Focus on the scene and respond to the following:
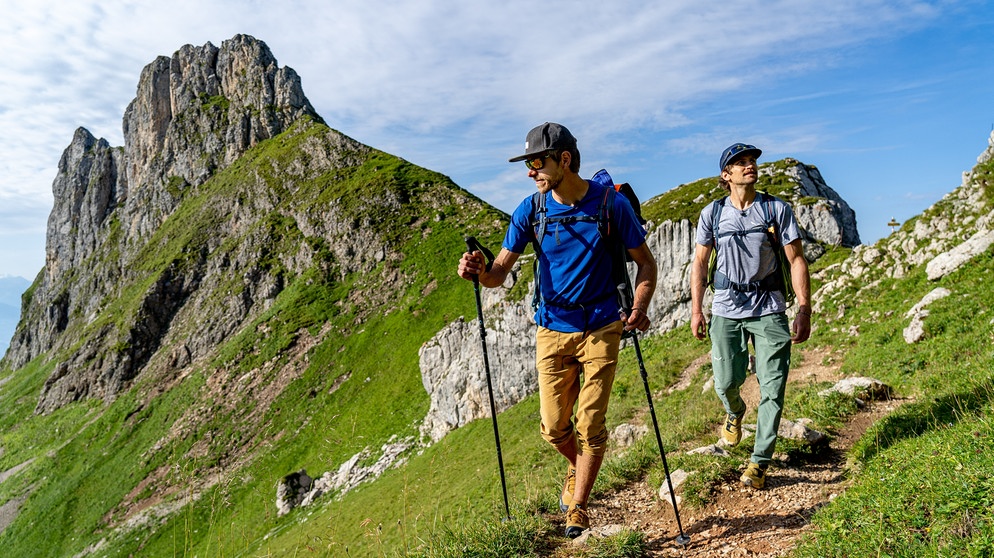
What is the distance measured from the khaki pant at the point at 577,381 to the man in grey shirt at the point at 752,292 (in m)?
1.52

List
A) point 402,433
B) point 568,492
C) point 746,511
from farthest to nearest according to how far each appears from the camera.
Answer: point 402,433 < point 568,492 < point 746,511

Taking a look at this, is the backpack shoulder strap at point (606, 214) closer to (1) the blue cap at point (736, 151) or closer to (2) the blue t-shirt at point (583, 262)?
(2) the blue t-shirt at point (583, 262)

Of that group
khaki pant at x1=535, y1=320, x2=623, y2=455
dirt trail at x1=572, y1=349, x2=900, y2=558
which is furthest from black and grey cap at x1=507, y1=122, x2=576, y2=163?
dirt trail at x1=572, y1=349, x2=900, y2=558

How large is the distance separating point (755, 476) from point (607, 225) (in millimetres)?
3339

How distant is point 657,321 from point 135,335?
73105 mm

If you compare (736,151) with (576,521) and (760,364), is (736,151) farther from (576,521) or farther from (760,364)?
(576,521)

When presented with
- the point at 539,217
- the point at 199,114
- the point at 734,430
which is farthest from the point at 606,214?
the point at 199,114

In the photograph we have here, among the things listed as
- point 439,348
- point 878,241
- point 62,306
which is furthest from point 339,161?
point 62,306

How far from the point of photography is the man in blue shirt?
523cm

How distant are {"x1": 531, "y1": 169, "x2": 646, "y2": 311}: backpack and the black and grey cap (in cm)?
53

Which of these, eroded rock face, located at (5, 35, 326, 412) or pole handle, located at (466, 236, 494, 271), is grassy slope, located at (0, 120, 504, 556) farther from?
pole handle, located at (466, 236, 494, 271)

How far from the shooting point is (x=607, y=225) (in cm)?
525

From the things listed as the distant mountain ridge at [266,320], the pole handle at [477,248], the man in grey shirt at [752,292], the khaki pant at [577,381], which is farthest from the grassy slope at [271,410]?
the man in grey shirt at [752,292]

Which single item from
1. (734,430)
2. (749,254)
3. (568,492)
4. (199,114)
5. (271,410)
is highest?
(199,114)
